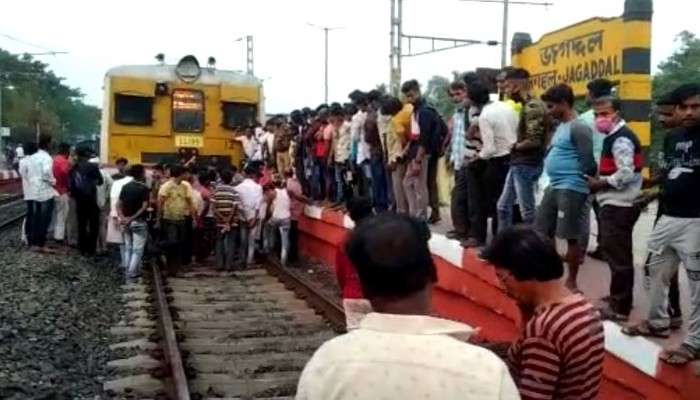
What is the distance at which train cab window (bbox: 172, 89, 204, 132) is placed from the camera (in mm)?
19156

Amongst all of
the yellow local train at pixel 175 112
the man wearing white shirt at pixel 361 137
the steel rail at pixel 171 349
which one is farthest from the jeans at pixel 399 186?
the yellow local train at pixel 175 112

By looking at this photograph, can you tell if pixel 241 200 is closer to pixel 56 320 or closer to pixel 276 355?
pixel 56 320

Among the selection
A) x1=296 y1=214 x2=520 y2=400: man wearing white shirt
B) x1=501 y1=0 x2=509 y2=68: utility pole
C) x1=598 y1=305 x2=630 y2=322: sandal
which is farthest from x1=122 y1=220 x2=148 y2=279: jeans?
x1=501 y1=0 x2=509 y2=68: utility pole

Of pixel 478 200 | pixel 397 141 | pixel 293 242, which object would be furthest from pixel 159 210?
pixel 478 200

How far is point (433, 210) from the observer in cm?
1136

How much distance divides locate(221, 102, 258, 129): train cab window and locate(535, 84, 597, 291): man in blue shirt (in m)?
13.0

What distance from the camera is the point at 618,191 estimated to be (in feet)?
19.4

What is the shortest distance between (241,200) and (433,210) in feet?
12.4

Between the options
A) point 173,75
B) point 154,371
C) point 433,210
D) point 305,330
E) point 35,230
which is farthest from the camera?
point 173,75

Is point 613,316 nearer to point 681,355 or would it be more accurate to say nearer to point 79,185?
point 681,355

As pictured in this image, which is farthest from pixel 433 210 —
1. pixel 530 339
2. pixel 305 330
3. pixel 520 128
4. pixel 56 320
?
pixel 530 339

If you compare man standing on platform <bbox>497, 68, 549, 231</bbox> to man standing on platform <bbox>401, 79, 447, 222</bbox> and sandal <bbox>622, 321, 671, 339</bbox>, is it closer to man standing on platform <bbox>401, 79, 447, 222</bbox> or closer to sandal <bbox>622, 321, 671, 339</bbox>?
man standing on platform <bbox>401, 79, 447, 222</bbox>

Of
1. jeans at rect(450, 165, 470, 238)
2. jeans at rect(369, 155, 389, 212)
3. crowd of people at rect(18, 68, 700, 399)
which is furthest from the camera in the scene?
jeans at rect(369, 155, 389, 212)

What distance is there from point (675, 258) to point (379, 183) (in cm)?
737
